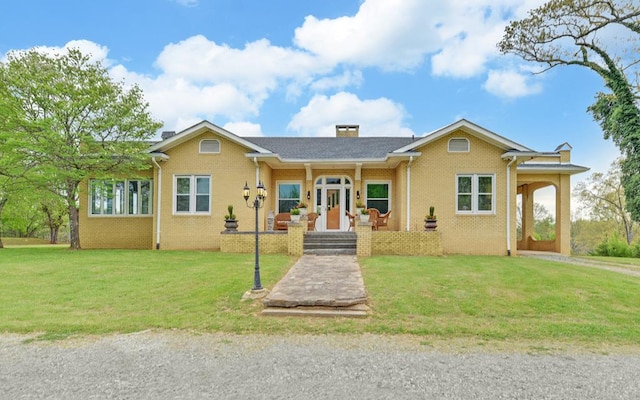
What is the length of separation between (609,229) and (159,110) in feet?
125

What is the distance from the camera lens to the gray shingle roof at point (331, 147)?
13.8 metres

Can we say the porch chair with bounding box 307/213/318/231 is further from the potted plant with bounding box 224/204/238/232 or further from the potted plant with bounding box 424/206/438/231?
the potted plant with bounding box 424/206/438/231

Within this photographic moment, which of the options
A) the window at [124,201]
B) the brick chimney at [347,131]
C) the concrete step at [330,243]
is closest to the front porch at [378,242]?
the concrete step at [330,243]

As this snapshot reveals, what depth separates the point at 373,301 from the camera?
19.6ft

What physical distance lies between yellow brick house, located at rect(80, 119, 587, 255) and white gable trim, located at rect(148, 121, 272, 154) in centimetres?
4

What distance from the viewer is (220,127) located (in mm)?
12844

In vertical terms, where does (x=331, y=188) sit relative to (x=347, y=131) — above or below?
below

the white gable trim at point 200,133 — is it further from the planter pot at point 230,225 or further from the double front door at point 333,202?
the double front door at point 333,202

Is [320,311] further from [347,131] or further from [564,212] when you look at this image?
[347,131]

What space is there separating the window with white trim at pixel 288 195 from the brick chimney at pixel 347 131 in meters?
5.55

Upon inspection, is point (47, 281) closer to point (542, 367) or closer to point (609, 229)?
point (542, 367)

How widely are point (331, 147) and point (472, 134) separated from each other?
612cm

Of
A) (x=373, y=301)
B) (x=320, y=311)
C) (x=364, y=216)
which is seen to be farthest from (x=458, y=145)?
(x=320, y=311)

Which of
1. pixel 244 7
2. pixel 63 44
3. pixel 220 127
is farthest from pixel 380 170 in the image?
pixel 63 44
